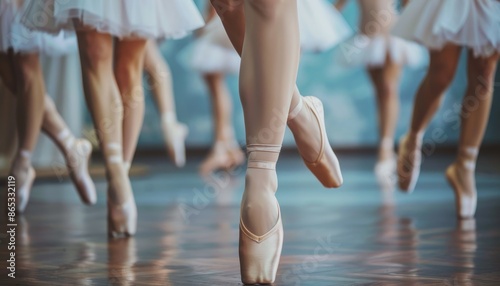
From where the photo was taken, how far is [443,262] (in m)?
1.87

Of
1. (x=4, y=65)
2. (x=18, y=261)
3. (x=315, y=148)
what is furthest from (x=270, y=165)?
(x=4, y=65)

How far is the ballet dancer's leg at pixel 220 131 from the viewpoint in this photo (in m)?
5.69

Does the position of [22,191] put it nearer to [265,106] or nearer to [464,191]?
[464,191]

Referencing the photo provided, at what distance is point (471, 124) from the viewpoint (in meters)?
2.92

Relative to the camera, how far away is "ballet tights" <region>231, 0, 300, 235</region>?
1.66m

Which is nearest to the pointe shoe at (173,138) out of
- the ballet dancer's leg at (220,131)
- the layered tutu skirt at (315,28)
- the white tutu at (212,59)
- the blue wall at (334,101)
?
the layered tutu skirt at (315,28)

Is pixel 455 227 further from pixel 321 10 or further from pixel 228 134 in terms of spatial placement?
pixel 228 134

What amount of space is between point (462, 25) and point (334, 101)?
5484mm

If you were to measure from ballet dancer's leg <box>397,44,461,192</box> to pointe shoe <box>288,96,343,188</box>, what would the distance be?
1049mm

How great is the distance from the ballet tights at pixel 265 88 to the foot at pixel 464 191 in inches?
53.0

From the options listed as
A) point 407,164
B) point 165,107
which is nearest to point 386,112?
point 165,107

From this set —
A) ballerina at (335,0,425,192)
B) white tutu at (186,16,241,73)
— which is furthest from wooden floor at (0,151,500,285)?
white tutu at (186,16,241,73)

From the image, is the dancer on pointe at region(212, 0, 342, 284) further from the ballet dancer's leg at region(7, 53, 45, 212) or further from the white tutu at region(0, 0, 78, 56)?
the ballet dancer's leg at region(7, 53, 45, 212)

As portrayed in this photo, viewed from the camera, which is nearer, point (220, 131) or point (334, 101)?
point (220, 131)
